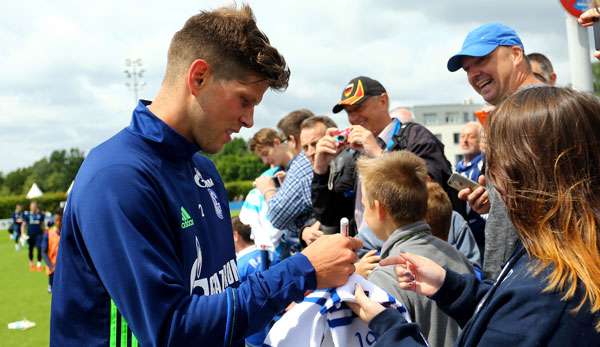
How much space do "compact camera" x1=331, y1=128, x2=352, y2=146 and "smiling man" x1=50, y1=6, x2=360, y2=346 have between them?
77.0 inches

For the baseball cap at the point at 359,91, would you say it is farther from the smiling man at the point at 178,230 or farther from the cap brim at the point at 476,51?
the smiling man at the point at 178,230

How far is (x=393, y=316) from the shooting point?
7.07 feet

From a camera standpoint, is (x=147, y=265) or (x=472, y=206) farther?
(x=472, y=206)

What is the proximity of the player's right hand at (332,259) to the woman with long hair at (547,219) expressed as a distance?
55cm

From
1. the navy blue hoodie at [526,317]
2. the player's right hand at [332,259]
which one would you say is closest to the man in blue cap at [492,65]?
the player's right hand at [332,259]

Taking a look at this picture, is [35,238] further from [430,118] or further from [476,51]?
[430,118]

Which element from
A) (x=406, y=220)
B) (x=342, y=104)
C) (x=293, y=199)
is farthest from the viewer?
(x=293, y=199)

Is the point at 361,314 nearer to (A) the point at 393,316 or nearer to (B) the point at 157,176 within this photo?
(A) the point at 393,316

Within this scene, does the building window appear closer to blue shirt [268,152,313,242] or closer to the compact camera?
blue shirt [268,152,313,242]

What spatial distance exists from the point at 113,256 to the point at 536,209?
131 cm

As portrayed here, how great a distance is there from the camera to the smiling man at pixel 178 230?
1.86 m

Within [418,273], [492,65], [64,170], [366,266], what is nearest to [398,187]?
[366,266]

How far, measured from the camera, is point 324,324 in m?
2.41

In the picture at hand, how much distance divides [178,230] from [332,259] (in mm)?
578
